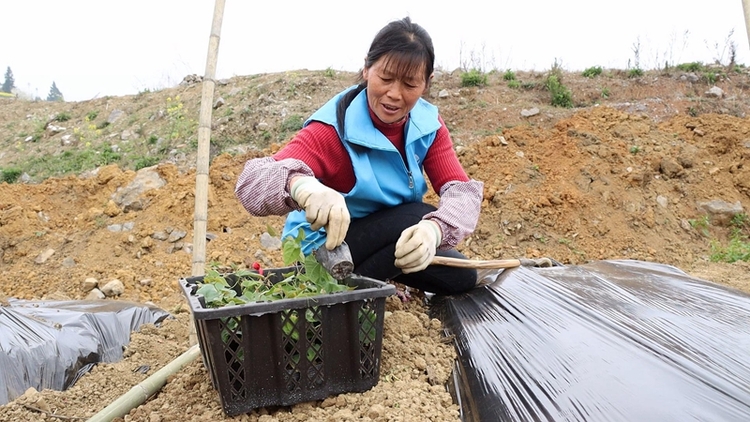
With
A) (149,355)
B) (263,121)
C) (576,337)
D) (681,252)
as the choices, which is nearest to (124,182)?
(263,121)

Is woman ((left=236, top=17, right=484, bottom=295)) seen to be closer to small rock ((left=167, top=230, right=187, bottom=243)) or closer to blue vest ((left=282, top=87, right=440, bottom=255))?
blue vest ((left=282, top=87, right=440, bottom=255))

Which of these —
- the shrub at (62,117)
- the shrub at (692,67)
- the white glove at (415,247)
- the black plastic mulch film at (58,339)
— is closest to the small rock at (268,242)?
the black plastic mulch film at (58,339)

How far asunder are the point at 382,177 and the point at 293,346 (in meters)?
0.76

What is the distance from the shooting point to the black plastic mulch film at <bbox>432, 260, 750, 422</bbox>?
1.15 m

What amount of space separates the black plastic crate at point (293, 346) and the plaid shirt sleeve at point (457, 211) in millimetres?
389

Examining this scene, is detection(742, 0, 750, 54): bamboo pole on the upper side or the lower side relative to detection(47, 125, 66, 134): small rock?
upper

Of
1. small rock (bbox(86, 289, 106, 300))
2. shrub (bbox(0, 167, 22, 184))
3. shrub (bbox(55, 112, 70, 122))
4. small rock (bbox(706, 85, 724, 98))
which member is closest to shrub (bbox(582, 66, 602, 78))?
small rock (bbox(706, 85, 724, 98))

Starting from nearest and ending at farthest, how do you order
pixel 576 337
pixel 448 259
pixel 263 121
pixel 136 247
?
1. pixel 576 337
2. pixel 448 259
3. pixel 136 247
4. pixel 263 121

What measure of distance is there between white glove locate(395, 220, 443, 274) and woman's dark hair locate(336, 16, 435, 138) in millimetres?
489

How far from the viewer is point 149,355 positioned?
6.95 feet

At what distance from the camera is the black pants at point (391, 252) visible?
6.36ft

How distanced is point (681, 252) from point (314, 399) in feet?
11.3

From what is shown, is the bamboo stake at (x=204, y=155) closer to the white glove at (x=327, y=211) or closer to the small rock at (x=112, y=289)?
the white glove at (x=327, y=211)

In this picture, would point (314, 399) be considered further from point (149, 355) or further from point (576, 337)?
point (149, 355)
